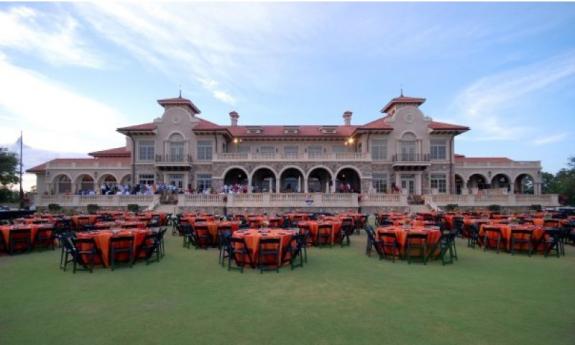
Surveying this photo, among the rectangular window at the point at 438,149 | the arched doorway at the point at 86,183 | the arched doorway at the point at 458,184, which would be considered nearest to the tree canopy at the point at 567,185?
the arched doorway at the point at 458,184

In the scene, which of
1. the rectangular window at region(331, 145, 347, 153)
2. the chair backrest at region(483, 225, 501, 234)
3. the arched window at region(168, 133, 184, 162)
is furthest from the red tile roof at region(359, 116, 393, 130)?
the chair backrest at region(483, 225, 501, 234)

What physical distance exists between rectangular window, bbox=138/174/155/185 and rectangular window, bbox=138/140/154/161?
1721mm

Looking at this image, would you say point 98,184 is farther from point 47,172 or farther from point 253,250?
point 253,250

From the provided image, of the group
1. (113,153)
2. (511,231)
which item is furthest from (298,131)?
(511,231)

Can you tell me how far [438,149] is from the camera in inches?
1342

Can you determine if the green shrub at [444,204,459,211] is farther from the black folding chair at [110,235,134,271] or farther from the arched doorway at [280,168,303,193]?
the black folding chair at [110,235,134,271]

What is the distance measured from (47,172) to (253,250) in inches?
1489

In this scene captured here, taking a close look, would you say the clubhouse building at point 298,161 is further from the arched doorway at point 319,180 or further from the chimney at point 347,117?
the chimney at point 347,117

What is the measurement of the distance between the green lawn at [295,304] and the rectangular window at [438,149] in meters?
27.7

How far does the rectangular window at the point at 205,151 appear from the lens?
110 feet

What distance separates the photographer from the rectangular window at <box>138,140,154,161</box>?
112 ft

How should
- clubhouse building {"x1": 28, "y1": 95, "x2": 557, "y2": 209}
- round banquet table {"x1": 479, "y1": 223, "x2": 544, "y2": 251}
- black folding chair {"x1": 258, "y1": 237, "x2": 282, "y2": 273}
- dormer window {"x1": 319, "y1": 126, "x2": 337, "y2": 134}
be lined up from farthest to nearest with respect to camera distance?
1. dormer window {"x1": 319, "y1": 126, "x2": 337, "y2": 134}
2. clubhouse building {"x1": 28, "y1": 95, "x2": 557, "y2": 209}
3. round banquet table {"x1": 479, "y1": 223, "x2": 544, "y2": 251}
4. black folding chair {"x1": 258, "y1": 237, "x2": 282, "y2": 273}

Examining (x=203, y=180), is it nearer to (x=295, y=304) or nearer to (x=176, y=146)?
(x=176, y=146)

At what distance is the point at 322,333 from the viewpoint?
407 cm
